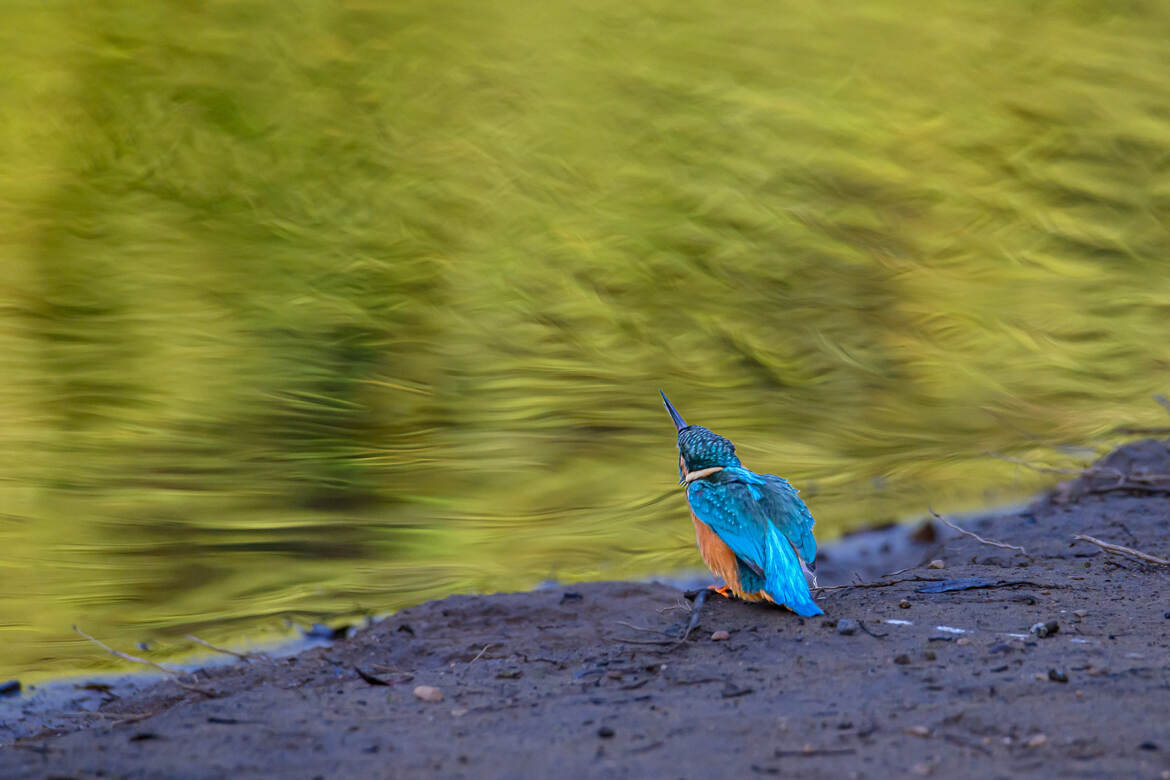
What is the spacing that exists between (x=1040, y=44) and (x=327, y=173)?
5.03 meters

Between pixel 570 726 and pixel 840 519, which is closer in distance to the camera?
pixel 570 726

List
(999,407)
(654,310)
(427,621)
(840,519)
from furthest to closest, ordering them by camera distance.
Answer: (654,310) → (999,407) → (840,519) → (427,621)

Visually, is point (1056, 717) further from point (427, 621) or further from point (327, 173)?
point (327, 173)

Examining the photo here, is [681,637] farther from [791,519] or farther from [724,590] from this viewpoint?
[791,519]

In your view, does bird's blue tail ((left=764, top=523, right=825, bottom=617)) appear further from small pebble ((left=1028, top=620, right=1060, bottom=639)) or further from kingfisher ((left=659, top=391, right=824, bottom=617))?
small pebble ((left=1028, top=620, right=1060, bottom=639))

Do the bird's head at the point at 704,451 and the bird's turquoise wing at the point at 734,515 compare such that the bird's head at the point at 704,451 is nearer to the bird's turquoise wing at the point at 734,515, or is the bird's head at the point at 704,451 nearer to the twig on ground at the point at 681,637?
the bird's turquoise wing at the point at 734,515

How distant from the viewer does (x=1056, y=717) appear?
1797 mm

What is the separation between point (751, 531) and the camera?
266 centimetres

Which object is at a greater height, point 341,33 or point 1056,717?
point 341,33

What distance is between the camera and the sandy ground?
1.74 meters

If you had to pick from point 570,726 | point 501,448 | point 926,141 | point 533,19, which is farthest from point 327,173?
point 570,726

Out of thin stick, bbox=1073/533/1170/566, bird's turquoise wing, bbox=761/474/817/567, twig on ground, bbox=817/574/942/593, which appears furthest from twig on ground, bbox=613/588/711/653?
thin stick, bbox=1073/533/1170/566

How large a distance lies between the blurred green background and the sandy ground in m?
0.64

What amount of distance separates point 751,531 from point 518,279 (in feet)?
10.8
